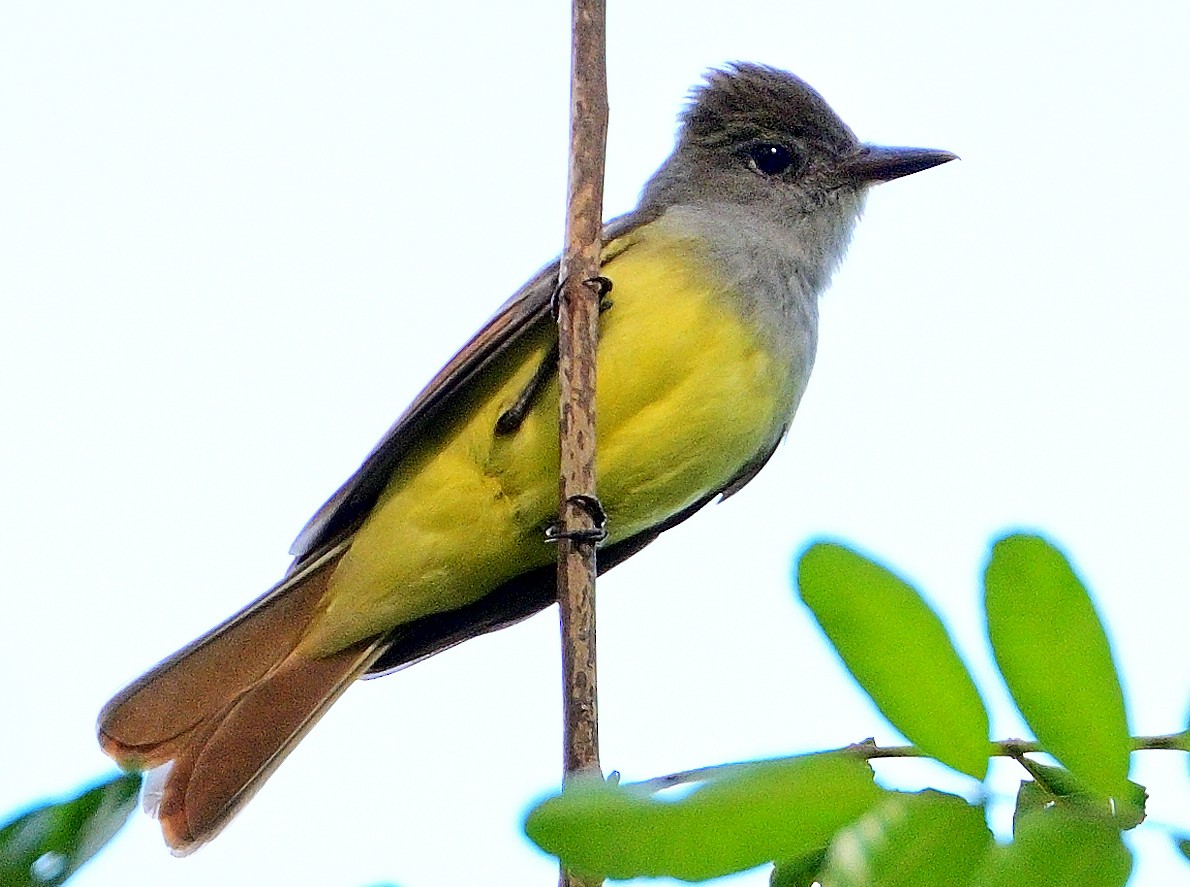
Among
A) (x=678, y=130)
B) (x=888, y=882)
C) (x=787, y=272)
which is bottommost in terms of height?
(x=888, y=882)

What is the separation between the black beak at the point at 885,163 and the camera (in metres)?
4.92

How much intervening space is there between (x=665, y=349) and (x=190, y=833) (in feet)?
5.32

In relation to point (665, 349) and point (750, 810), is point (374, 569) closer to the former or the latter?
point (665, 349)

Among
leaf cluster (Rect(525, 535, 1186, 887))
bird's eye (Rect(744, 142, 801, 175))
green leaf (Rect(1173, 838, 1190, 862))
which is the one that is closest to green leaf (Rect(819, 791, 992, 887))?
leaf cluster (Rect(525, 535, 1186, 887))

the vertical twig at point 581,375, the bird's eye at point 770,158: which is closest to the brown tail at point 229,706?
the vertical twig at point 581,375

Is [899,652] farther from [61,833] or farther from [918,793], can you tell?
[61,833]

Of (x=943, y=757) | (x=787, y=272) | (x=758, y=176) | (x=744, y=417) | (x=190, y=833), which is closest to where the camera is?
(x=943, y=757)

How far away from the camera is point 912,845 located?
3.55ft

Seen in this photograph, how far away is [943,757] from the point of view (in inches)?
47.6

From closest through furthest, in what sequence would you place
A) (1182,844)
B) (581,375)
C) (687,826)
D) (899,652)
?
(687,826), (1182,844), (899,652), (581,375)

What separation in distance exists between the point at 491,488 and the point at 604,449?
324mm

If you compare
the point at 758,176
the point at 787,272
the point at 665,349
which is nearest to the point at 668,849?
the point at 665,349

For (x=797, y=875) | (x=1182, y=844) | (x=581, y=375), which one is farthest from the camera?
(x=581, y=375)

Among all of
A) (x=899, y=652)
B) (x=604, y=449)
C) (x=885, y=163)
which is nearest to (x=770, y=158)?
(x=885, y=163)
